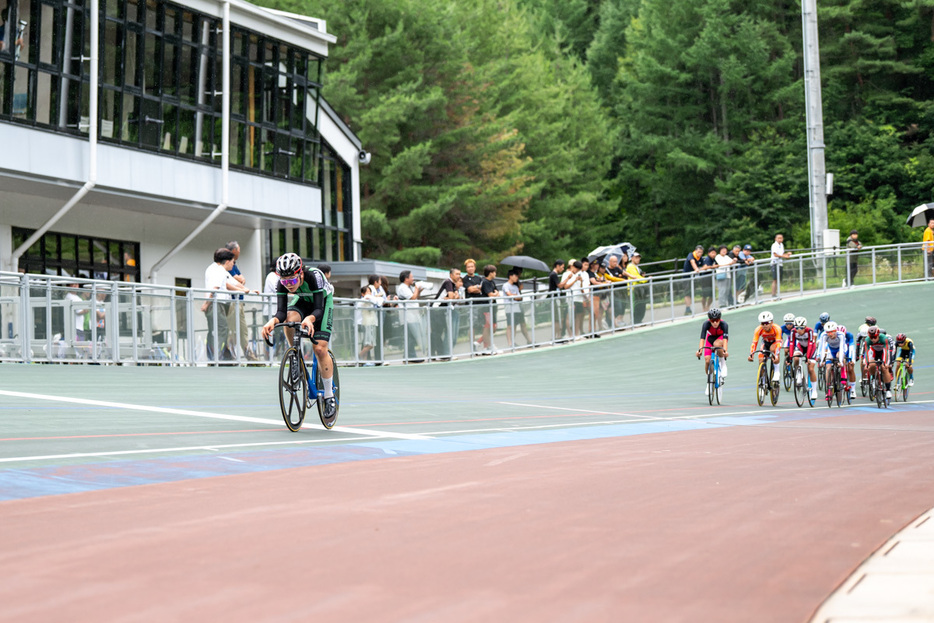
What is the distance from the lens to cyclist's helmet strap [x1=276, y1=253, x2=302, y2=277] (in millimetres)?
11117

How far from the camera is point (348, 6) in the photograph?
5381 cm

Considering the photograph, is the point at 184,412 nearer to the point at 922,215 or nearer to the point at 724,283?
the point at 724,283

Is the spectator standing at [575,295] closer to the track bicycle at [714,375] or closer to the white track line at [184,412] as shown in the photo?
the track bicycle at [714,375]

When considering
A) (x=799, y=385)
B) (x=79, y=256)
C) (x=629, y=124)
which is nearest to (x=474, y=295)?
(x=799, y=385)

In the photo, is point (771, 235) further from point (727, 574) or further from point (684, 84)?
point (727, 574)

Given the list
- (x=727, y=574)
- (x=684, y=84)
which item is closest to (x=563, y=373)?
(x=727, y=574)

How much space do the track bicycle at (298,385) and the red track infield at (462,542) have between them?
1914mm

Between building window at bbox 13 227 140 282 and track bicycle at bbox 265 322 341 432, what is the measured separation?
773 inches

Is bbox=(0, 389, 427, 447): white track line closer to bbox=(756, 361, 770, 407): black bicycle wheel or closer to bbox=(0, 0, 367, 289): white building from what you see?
bbox=(756, 361, 770, 407): black bicycle wheel

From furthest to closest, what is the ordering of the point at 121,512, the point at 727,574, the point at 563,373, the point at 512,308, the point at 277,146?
the point at 277,146, the point at 512,308, the point at 563,373, the point at 121,512, the point at 727,574

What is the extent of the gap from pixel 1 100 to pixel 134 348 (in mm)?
9108

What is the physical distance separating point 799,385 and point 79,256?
1819cm

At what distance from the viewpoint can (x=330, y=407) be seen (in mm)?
12141

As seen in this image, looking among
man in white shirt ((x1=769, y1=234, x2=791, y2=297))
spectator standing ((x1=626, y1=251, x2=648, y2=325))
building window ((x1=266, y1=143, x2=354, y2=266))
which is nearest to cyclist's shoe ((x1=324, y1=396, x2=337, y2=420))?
spectator standing ((x1=626, y1=251, x2=648, y2=325))
